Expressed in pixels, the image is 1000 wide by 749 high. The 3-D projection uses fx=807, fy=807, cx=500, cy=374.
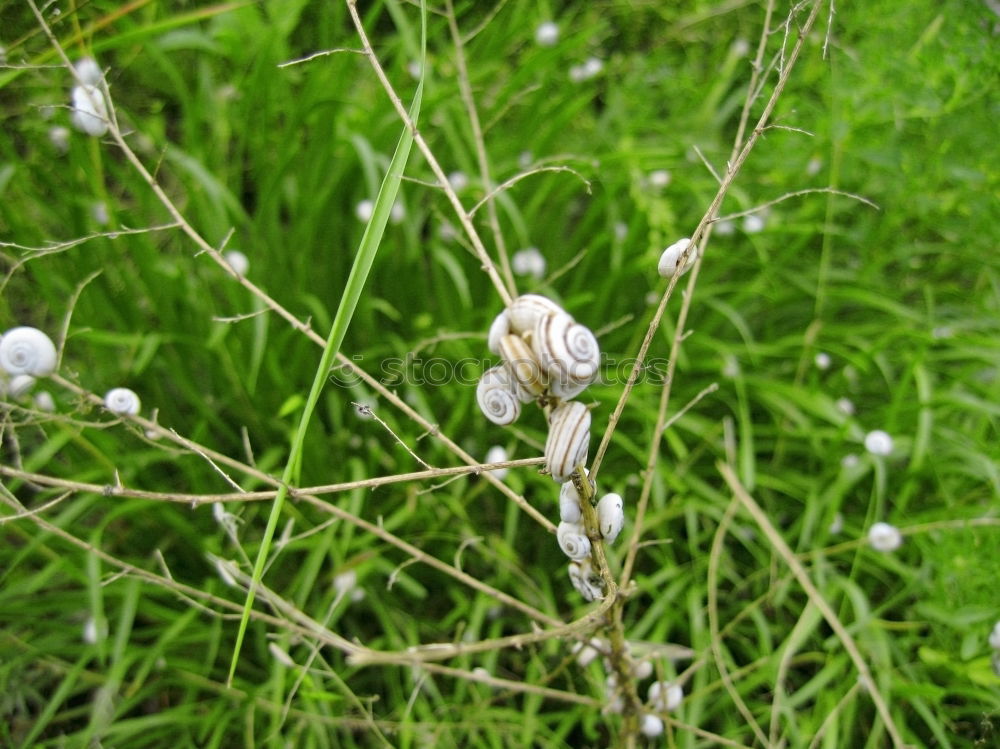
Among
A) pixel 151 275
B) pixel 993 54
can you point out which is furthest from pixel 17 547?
pixel 993 54

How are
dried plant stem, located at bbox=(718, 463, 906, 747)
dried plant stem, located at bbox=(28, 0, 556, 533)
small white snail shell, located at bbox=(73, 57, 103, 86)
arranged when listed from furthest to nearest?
small white snail shell, located at bbox=(73, 57, 103, 86) → dried plant stem, located at bbox=(718, 463, 906, 747) → dried plant stem, located at bbox=(28, 0, 556, 533)

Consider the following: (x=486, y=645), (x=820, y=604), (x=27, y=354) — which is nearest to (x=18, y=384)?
(x=27, y=354)

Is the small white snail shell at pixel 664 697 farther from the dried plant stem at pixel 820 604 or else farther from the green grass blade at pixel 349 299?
the green grass blade at pixel 349 299

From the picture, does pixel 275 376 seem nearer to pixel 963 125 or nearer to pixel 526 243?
pixel 526 243

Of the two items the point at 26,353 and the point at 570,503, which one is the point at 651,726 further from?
the point at 26,353

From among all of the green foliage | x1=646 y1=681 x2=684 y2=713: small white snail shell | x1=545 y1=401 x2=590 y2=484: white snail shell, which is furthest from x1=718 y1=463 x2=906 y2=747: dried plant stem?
x1=545 y1=401 x2=590 y2=484: white snail shell

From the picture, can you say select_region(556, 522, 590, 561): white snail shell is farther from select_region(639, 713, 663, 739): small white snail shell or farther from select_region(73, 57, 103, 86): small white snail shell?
select_region(73, 57, 103, 86): small white snail shell

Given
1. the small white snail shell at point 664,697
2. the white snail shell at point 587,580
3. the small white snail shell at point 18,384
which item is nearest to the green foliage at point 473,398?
the small white snail shell at point 664,697
